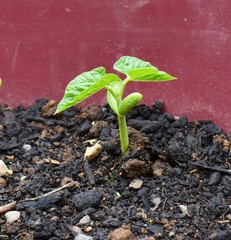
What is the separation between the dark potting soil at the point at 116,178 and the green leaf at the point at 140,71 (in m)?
0.17

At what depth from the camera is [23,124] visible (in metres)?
1.49

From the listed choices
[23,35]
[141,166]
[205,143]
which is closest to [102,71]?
[141,166]

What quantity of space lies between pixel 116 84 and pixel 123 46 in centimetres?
33

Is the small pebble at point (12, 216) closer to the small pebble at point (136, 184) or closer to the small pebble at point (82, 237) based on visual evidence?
the small pebble at point (82, 237)

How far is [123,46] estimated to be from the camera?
1.47 metres

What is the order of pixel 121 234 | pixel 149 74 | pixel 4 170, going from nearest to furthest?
pixel 121 234 → pixel 149 74 → pixel 4 170

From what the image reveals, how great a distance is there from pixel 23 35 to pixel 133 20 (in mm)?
351

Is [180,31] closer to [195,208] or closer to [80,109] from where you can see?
[80,109]

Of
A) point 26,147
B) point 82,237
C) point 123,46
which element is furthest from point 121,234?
point 123,46

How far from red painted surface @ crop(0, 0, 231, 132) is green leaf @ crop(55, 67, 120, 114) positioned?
13.1 inches

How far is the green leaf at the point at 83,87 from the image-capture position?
1057 mm

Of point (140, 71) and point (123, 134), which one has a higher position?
point (140, 71)

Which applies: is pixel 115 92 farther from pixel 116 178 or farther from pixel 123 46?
pixel 123 46

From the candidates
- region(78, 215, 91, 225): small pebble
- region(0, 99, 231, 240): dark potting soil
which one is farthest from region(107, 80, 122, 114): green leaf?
region(78, 215, 91, 225): small pebble
